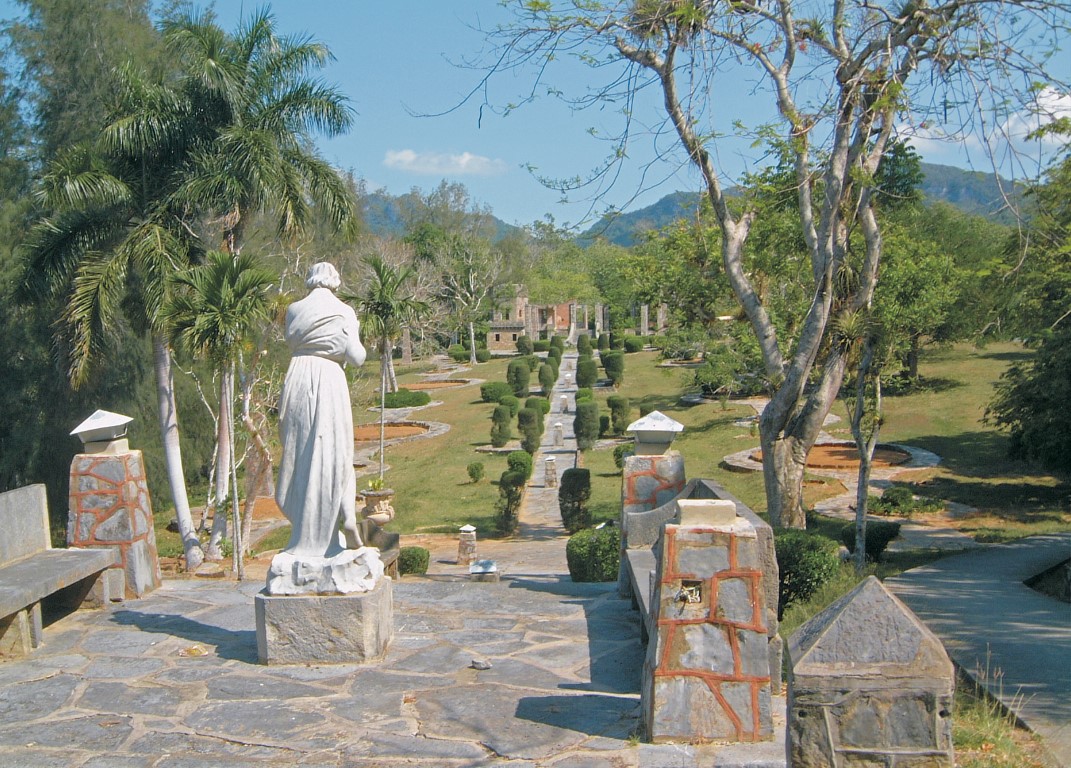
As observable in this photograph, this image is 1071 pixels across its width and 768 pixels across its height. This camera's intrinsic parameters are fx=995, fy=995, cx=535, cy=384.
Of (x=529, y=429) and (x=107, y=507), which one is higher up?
(x=107, y=507)

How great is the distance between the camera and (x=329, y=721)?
4.73 metres

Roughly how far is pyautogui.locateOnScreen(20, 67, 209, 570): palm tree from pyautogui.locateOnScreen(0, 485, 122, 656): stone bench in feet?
25.3

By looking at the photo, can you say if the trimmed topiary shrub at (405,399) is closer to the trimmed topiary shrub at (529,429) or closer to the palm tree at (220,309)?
the trimmed topiary shrub at (529,429)

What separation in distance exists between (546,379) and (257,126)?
25.7 meters

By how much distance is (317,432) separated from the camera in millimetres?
5543

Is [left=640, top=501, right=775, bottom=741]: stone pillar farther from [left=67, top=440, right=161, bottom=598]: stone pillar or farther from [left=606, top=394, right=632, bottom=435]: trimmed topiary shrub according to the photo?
[left=606, top=394, right=632, bottom=435]: trimmed topiary shrub

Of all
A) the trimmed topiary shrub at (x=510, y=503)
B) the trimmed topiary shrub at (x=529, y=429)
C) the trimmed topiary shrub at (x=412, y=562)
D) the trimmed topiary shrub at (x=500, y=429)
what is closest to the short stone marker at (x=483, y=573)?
the trimmed topiary shrub at (x=412, y=562)

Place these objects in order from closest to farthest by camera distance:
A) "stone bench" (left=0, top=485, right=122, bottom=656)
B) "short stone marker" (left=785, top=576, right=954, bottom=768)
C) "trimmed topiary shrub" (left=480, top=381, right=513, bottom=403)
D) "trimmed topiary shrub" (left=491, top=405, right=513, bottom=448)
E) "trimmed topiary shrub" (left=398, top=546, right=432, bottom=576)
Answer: "short stone marker" (left=785, top=576, right=954, bottom=768)
"stone bench" (left=0, top=485, right=122, bottom=656)
"trimmed topiary shrub" (left=398, top=546, right=432, bottom=576)
"trimmed topiary shrub" (left=491, top=405, right=513, bottom=448)
"trimmed topiary shrub" (left=480, top=381, right=513, bottom=403)

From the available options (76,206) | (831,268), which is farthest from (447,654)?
(76,206)

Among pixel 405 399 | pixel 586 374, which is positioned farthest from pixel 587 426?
pixel 586 374

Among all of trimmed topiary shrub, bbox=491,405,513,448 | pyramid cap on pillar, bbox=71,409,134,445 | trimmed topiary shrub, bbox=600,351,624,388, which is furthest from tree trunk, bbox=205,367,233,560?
Answer: trimmed topiary shrub, bbox=600,351,624,388

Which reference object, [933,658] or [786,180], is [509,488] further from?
[933,658]

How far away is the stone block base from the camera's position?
18.2 feet

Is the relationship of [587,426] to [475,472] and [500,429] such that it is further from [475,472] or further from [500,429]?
[475,472]
